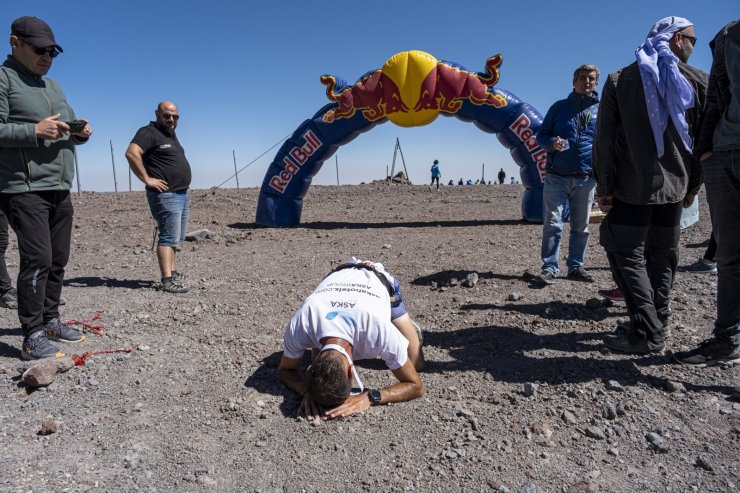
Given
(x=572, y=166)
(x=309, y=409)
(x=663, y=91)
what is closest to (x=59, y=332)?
(x=309, y=409)

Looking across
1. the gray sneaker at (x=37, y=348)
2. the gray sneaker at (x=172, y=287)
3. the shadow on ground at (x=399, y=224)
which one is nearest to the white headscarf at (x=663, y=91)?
the gray sneaker at (x=37, y=348)

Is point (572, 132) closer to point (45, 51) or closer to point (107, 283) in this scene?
point (45, 51)

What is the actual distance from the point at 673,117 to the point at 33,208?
Result: 3.59 metres

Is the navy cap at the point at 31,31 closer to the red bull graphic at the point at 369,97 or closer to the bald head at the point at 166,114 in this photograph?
the bald head at the point at 166,114

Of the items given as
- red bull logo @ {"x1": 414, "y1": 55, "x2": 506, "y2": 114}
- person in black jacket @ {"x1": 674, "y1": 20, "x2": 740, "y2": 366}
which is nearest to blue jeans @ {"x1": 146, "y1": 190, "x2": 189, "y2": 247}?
person in black jacket @ {"x1": 674, "y1": 20, "x2": 740, "y2": 366}

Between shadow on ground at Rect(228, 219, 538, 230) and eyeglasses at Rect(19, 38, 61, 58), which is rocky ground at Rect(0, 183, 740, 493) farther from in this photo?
shadow on ground at Rect(228, 219, 538, 230)

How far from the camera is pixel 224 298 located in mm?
4629

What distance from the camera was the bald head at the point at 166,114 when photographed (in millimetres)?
4676

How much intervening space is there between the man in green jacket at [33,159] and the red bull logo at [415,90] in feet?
21.9

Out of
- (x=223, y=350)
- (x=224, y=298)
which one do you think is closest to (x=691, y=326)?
(x=223, y=350)

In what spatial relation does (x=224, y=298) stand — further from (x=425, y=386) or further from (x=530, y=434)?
(x=530, y=434)

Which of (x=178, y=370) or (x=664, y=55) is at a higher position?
(x=664, y=55)

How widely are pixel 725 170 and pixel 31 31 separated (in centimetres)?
375

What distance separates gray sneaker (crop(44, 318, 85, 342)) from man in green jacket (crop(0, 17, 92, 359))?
0.09 meters
